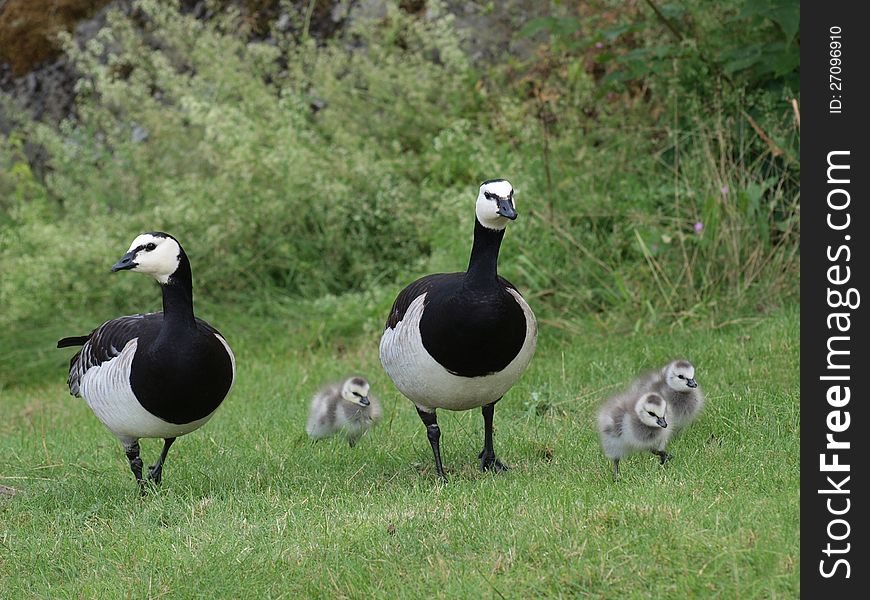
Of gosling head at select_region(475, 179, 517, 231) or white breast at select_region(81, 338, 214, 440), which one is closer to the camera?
gosling head at select_region(475, 179, 517, 231)

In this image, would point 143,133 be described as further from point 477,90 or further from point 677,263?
point 677,263

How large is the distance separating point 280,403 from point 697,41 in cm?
527

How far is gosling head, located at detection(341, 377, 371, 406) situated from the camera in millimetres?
6855

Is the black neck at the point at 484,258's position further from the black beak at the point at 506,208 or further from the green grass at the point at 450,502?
the green grass at the point at 450,502

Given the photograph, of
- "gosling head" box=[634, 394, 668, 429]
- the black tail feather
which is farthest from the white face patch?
"gosling head" box=[634, 394, 668, 429]

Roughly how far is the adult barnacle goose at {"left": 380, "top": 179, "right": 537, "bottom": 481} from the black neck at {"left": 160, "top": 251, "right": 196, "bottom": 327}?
119 cm

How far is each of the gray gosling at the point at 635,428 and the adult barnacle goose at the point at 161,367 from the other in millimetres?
2185

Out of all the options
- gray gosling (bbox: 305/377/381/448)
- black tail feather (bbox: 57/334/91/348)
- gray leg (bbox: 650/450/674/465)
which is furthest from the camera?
black tail feather (bbox: 57/334/91/348)

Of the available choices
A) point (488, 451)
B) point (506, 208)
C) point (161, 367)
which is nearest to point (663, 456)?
point (488, 451)

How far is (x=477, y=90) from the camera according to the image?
43.6 feet

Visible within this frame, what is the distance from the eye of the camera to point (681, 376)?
242 inches

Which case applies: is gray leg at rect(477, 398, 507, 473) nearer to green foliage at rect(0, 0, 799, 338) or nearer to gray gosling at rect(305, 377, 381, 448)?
gray gosling at rect(305, 377, 381, 448)
